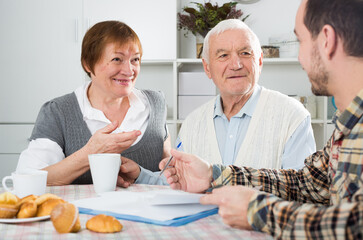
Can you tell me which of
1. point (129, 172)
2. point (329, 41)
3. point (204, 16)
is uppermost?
point (204, 16)

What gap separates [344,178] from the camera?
3.07 ft

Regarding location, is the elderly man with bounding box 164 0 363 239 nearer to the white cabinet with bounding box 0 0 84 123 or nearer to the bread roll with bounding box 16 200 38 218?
the bread roll with bounding box 16 200 38 218

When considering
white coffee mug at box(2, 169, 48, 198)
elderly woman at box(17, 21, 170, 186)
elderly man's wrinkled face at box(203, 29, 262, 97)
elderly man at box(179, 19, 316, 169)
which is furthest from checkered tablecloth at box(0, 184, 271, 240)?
elderly man's wrinkled face at box(203, 29, 262, 97)

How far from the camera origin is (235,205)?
2.86 ft

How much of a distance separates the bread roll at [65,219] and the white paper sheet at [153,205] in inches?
5.7

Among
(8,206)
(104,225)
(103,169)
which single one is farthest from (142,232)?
(103,169)

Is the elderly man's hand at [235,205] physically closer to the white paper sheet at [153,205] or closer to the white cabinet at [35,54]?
the white paper sheet at [153,205]

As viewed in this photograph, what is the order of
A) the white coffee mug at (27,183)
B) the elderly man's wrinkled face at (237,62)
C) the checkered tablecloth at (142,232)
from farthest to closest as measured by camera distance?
the elderly man's wrinkled face at (237,62) < the white coffee mug at (27,183) < the checkered tablecloth at (142,232)

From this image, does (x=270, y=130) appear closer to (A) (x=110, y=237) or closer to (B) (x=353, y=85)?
(B) (x=353, y=85)

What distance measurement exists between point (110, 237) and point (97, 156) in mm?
440

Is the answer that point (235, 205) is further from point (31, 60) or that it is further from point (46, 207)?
point (31, 60)

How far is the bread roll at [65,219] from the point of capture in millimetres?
824

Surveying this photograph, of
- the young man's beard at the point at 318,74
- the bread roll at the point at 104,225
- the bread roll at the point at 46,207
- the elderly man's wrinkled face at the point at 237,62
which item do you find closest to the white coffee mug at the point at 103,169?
the bread roll at the point at 46,207

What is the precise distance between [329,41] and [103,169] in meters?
0.73
